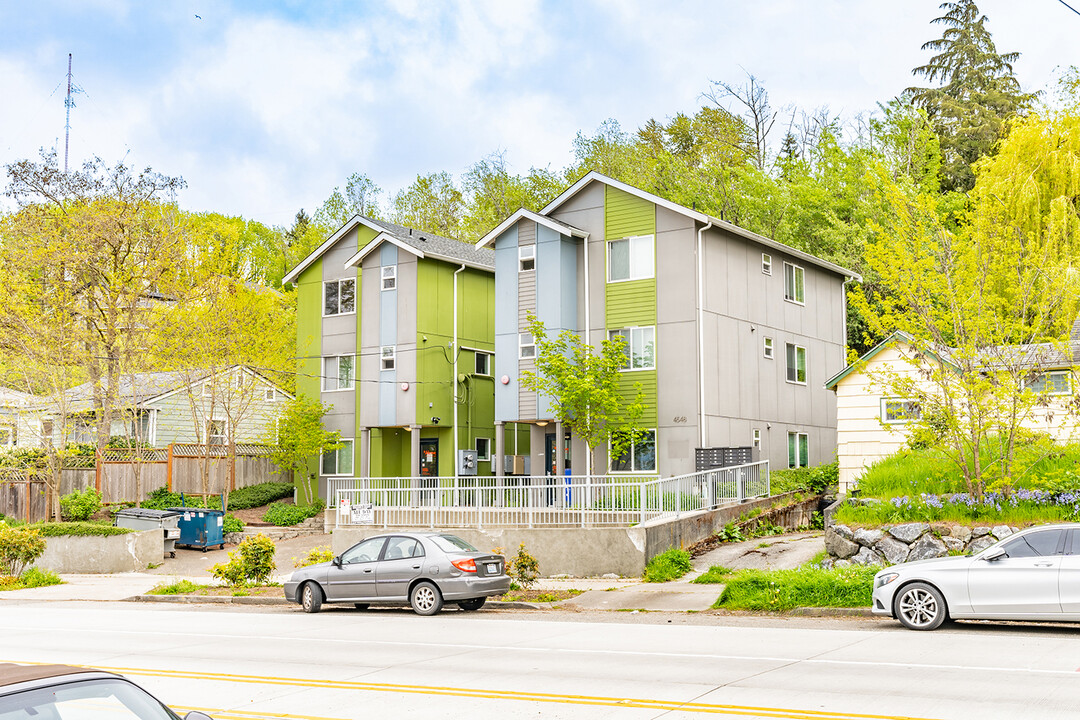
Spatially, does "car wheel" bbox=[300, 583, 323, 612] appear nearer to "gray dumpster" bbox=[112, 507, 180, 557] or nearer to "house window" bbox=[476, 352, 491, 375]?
"gray dumpster" bbox=[112, 507, 180, 557]

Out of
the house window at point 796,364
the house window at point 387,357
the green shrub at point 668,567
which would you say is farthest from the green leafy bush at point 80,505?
the house window at point 796,364

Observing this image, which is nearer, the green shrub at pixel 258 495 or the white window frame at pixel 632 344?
the white window frame at pixel 632 344

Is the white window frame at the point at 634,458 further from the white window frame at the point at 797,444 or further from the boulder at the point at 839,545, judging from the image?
the boulder at the point at 839,545

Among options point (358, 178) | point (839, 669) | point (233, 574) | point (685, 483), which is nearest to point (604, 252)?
point (685, 483)

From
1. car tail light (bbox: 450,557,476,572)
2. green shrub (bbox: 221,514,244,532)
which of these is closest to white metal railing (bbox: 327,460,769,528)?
green shrub (bbox: 221,514,244,532)

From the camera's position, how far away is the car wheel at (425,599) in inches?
731

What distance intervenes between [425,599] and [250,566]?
644 centimetres

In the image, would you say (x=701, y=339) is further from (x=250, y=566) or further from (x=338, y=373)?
(x=338, y=373)

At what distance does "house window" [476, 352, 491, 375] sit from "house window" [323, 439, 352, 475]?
559cm

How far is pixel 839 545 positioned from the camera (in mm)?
20438

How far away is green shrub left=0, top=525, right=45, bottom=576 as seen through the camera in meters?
27.7

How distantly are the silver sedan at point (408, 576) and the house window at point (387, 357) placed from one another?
18.2 m

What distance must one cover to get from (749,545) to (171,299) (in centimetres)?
2685

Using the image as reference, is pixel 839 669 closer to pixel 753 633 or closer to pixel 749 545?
pixel 753 633
